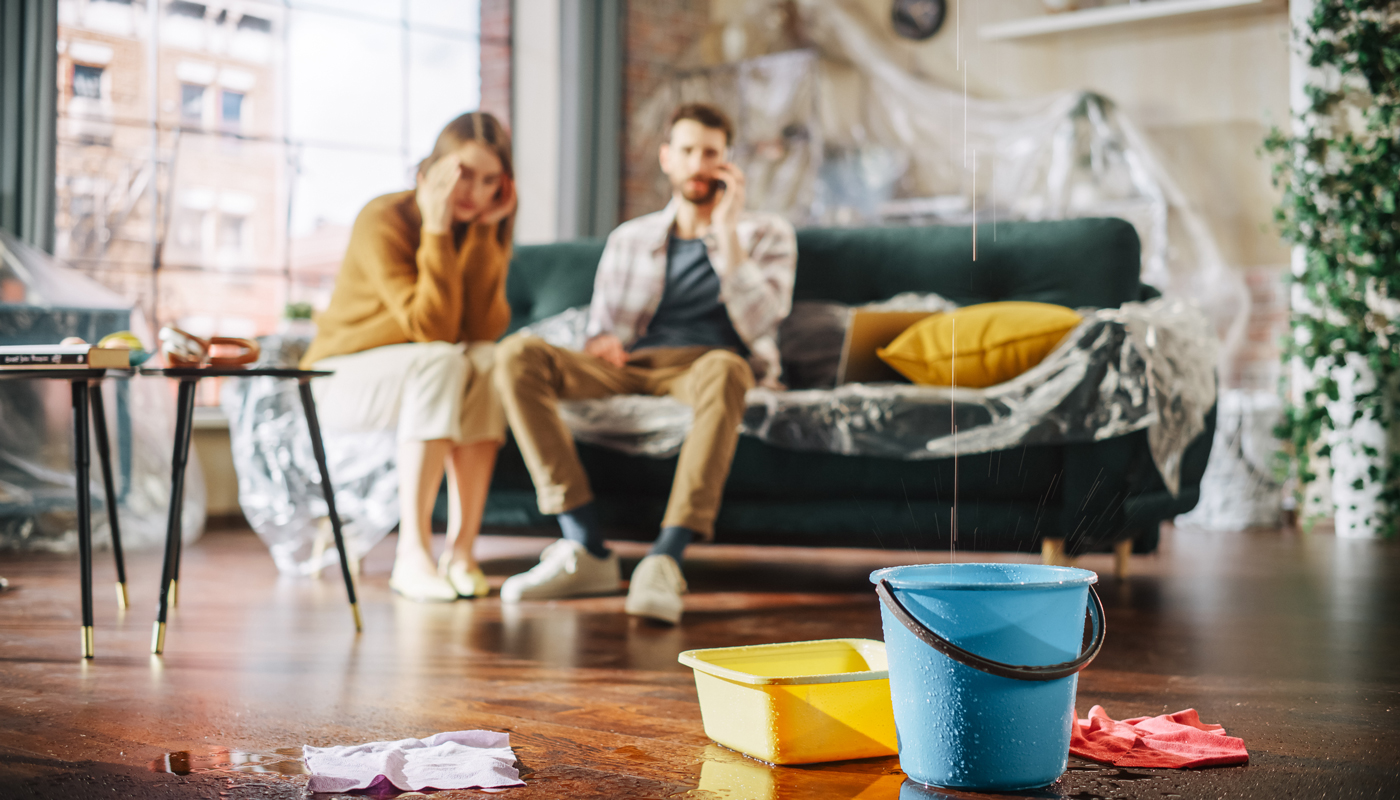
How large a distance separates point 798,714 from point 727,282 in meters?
1.59

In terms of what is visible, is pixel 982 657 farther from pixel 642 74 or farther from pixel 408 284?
pixel 642 74

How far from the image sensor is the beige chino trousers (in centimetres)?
220

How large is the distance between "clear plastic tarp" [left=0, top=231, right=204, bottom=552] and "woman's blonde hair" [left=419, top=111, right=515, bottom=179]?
121 centimetres

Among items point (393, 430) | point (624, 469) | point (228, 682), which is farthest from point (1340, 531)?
point (228, 682)

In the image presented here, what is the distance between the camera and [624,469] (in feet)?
8.48

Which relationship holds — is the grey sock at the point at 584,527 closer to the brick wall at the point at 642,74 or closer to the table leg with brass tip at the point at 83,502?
the table leg with brass tip at the point at 83,502

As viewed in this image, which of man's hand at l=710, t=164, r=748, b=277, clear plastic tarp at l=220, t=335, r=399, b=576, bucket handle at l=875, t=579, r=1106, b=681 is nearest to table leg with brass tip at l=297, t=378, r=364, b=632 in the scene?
clear plastic tarp at l=220, t=335, r=399, b=576

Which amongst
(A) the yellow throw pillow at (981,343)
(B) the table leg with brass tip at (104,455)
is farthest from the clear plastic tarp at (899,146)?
(B) the table leg with brass tip at (104,455)

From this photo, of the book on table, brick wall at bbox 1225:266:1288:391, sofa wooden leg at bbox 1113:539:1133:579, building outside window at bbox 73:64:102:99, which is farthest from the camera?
brick wall at bbox 1225:266:1288:391

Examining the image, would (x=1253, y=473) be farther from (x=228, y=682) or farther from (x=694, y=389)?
(x=228, y=682)

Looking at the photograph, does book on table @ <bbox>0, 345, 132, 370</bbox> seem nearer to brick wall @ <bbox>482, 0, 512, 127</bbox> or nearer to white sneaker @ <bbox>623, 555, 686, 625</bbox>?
white sneaker @ <bbox>623, 555, 686, 625</bbox>

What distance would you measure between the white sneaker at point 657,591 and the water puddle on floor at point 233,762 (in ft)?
2.82

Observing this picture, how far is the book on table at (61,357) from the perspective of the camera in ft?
5.50

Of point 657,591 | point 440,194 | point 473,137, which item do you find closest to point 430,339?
point 440,194
